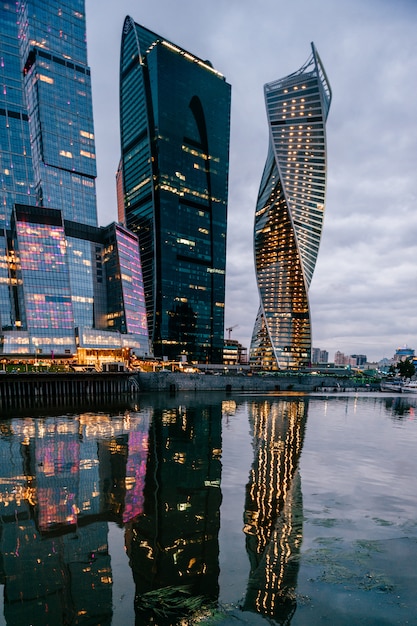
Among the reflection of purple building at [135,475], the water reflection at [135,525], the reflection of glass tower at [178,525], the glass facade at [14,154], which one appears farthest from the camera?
the glass facade at [14,154]

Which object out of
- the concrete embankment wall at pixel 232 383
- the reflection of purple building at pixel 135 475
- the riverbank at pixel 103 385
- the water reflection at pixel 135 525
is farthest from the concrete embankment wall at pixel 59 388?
the water reflection at pixel 135 525

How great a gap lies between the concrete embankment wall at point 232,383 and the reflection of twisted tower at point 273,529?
264 ft

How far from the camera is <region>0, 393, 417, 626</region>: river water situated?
12.0 meters

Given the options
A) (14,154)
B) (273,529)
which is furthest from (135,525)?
(14,154)

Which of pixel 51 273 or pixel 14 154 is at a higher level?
pixel 14 154

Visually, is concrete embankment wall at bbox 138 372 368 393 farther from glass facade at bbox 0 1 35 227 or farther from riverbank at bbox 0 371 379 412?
glass facade at bbox 0 1 35 227

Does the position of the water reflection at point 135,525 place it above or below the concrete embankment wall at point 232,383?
above

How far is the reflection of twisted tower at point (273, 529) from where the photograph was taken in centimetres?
1225

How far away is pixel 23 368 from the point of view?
3935 inches

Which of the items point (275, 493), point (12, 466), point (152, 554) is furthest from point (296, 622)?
point (12, 466)

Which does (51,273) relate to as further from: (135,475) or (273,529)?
(273,529)

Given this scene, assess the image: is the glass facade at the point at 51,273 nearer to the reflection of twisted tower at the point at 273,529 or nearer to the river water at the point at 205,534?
the river water at the point at 205,534

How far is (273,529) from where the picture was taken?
59.2 feet

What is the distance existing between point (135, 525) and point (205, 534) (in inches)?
142
